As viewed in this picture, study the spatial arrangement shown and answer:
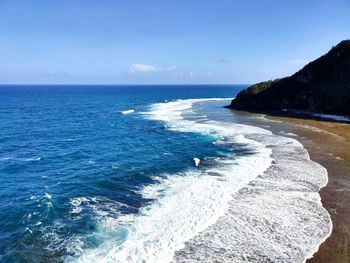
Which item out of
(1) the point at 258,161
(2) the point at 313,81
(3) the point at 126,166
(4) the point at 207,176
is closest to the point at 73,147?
(3) the point at 126,166

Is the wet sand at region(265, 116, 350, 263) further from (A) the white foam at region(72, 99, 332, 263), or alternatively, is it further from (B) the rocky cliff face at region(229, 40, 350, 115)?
(B) the rocky cliff face at region(229, 40, 350, 115)

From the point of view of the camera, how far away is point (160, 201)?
2520 cm

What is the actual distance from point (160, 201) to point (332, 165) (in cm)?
1915

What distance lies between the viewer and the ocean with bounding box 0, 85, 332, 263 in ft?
60.5

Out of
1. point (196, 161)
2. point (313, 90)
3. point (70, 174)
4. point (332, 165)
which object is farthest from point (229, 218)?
point (313, 90)

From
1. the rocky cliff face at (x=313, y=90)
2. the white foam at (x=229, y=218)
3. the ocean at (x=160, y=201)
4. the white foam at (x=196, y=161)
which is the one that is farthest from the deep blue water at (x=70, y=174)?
the rocky cliff face at (x=313, y=90)

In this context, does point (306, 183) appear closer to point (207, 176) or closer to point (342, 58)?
point (207, 176)

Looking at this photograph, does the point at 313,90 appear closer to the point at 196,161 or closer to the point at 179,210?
the point at 196,161

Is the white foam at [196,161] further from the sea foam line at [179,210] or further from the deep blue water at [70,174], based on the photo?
the sea foam line at [179,210]

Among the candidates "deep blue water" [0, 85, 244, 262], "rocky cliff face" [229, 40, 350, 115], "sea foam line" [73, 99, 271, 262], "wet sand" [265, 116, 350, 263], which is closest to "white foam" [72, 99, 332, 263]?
"sea foam line" [73, 99, 271, 262]

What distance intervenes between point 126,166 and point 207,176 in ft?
29.2

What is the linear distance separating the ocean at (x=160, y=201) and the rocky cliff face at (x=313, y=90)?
1304 inches

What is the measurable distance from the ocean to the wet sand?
0.70 meters

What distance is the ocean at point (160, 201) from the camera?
18.5 meters
